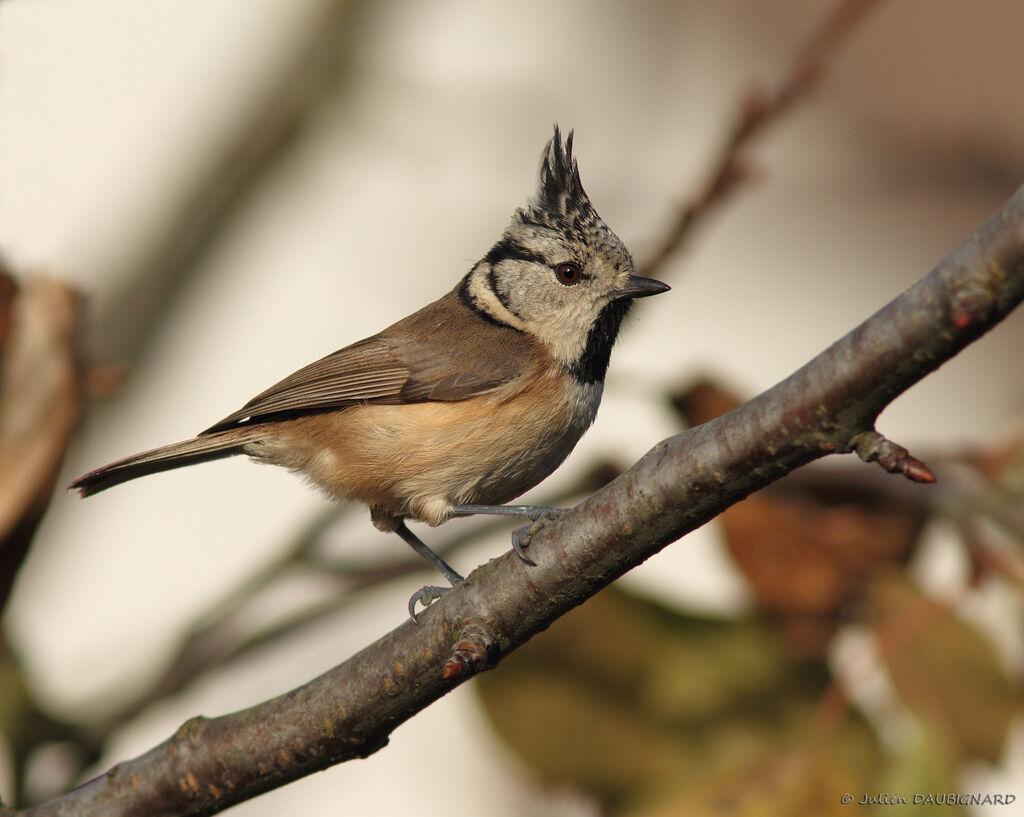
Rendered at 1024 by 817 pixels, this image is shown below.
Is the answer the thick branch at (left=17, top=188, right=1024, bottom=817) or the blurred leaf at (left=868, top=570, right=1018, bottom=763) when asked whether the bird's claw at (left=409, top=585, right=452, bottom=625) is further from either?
the blurred leaf at (left=868, top=570, right=1018, bottom=763)

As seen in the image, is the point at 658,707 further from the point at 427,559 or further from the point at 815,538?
the point at 427,559

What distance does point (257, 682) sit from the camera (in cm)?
479

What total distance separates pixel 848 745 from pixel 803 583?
16.2 inches

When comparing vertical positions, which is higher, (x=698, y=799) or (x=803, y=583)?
(x=803, y=583)

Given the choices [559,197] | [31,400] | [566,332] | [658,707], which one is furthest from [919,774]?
[31,400]

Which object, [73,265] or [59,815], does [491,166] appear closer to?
[73,265]

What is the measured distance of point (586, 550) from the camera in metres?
1.68

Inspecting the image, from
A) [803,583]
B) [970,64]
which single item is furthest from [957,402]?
[803,583]

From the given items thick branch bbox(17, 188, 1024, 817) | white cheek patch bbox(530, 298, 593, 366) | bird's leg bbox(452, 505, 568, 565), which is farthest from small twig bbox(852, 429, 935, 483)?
white cheek patch bbox(530, 298, 593, 366)

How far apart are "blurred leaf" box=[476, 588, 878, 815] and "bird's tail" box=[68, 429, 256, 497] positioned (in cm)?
98

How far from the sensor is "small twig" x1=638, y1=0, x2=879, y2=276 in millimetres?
2732

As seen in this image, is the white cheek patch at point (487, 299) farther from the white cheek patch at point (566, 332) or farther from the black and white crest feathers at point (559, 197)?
the black and white crest feathers at point (559, 197)

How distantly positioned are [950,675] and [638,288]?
4.29 feet

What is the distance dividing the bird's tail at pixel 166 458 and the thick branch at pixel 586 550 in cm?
Answer: 76
